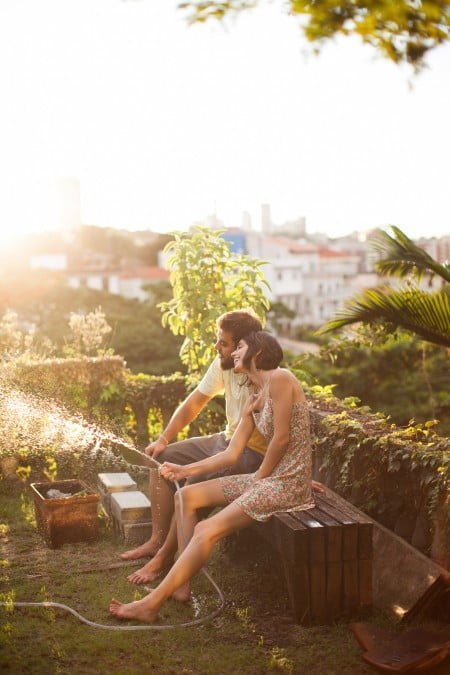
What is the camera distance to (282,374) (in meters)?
4.93

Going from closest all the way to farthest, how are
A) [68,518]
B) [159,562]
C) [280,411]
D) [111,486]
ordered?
1. [280,411]
2. [159,562]
3. [68,518]
4. [111,486]

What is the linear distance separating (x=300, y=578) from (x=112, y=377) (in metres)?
4.95

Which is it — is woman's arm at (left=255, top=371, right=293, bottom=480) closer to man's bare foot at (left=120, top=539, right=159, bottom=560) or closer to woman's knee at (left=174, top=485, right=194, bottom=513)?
woman's knee at (left=174, top=485, right=194, bottom=513)

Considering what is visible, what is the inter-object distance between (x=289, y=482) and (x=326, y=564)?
0.48m

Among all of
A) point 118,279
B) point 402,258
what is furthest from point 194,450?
point 118,279

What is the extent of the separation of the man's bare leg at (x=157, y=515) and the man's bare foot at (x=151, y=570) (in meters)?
0.26

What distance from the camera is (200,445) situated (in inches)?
233

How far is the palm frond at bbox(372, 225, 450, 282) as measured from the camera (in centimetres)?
843

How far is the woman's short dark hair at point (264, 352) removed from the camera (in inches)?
202

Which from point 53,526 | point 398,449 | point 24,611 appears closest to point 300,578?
point 398,449

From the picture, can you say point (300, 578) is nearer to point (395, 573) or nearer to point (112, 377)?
point (395, 573)

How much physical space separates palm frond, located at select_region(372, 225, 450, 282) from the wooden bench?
4.03 m

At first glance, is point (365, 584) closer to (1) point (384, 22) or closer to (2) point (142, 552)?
(2) point (142, 552)

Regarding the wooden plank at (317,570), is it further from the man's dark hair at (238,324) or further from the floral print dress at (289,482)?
the man's dark hair at (238,324)
